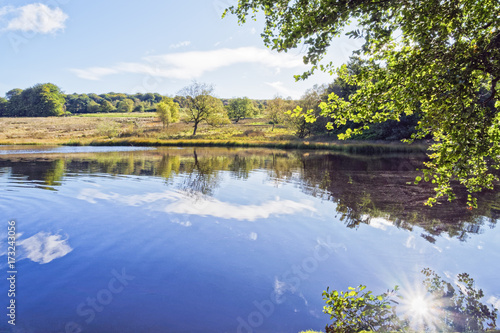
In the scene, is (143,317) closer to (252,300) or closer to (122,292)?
(122,292)

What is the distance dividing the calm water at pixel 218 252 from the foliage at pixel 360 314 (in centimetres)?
Answer: 67

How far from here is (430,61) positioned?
493 centimetres

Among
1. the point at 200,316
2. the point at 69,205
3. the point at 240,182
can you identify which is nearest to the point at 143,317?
the point at 200,316

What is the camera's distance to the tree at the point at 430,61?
14.9 feet

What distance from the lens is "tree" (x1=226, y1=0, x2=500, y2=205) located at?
14.9 feet

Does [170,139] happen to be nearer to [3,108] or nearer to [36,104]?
[36,104]

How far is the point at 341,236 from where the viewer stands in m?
10.4

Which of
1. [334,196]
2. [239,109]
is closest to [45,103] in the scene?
[239,109]

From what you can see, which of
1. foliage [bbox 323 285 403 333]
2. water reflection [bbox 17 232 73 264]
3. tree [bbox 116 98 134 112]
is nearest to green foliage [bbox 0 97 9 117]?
tree [bbox 116 98 134 112]

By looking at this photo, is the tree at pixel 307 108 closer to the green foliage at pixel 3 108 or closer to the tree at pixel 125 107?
the tree at pixel 125 107

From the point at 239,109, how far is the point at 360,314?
379 ft

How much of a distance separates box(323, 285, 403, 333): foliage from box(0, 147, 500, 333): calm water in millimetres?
673

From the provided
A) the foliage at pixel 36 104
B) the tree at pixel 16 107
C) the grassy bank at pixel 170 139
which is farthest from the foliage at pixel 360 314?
the tree at pixel 16 107

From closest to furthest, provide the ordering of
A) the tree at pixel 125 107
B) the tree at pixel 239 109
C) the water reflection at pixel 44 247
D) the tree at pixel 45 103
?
the water reflection at pixel 44 247 → the tree at pixel 239 109 → the tree at pixel 45 103 → the tree at pixel 125 107
